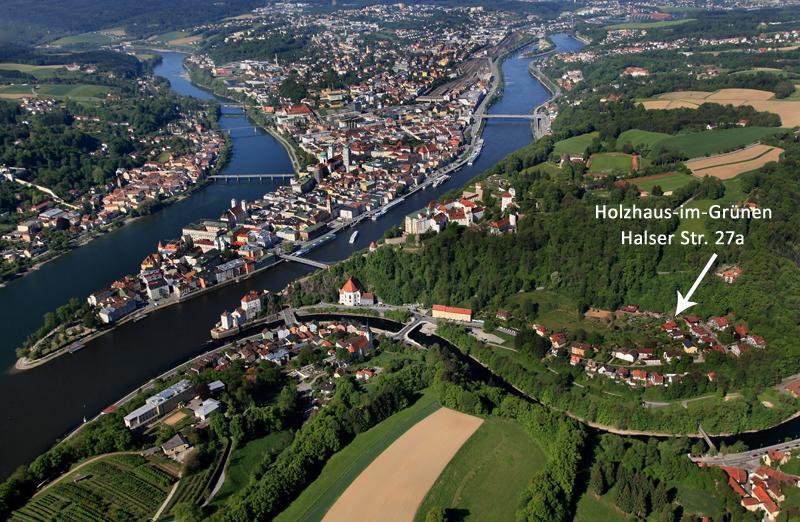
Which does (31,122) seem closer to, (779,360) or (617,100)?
(617,100)

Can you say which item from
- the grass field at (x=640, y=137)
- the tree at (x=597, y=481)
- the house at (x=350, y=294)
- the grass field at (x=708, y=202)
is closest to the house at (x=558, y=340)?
the tree at (x=597, y=481)

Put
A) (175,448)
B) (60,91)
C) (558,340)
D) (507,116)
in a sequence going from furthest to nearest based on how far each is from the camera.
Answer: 1. (60,91)
2. (507,116)
3. (558,340)
4. (175,448)

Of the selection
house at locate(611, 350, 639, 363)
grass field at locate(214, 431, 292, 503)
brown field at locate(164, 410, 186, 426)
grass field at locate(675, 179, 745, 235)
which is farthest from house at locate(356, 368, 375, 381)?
grass field at locate(675, 179, 745, 235)

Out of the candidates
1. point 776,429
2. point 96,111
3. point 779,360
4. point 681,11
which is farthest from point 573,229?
point 681,11

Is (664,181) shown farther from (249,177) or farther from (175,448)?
(175,448)

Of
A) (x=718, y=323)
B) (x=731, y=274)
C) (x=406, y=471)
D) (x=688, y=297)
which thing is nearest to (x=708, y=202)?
(x=731, y=274)

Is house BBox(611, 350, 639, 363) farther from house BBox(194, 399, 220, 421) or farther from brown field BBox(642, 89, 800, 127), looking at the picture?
brown field BBox(642, 89, 800, 127)

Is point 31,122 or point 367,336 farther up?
point 31,122
